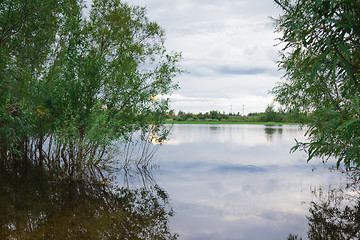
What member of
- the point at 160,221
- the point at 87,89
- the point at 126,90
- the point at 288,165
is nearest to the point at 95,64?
the point at 87,89

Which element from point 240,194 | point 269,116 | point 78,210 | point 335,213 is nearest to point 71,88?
point 78,210

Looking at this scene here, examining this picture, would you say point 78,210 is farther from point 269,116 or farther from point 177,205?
point 269,116

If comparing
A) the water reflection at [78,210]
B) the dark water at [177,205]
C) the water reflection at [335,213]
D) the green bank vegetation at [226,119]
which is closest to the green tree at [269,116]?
the green bank vegetation at [226,119]

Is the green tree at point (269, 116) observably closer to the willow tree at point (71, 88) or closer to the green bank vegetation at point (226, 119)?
the green bank vegetation at point (226, 119)

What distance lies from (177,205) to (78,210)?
3.61 m

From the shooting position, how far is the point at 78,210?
8695 millimetres

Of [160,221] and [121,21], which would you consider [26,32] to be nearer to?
[121,21]

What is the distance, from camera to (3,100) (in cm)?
853

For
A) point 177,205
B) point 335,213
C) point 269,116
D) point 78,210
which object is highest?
point 269,116

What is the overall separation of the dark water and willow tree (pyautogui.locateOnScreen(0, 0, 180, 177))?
1464 mm

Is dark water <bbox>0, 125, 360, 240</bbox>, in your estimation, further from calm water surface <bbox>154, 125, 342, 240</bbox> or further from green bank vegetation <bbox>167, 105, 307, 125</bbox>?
green bank vegetation <bbox>167, 105, 307, 125</bbox>

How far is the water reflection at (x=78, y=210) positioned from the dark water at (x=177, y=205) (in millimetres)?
25

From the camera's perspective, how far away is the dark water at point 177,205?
7430mm

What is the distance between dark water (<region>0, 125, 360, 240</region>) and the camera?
7.43m
